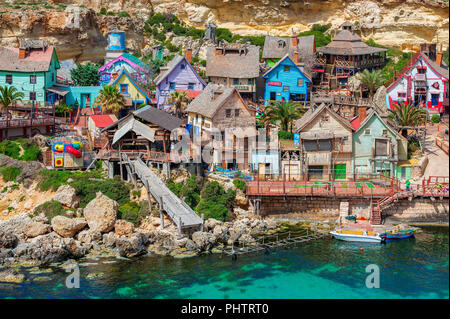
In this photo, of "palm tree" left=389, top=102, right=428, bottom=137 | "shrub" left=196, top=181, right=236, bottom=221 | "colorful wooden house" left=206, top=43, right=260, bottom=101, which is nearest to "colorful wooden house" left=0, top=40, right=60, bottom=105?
"colorful wooden house" left=206, top=43, right=260, bottom=101

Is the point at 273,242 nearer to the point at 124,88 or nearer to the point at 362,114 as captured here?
the point at 362,114

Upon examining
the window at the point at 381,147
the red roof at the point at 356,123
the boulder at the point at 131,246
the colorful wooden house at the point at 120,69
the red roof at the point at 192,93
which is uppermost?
the colorful wooden house at the point at 120,69

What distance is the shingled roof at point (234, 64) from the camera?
3223 inches

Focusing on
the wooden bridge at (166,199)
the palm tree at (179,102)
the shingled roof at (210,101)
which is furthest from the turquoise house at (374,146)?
the palm tree at (179,102)

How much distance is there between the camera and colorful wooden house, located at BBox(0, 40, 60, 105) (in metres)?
79.9

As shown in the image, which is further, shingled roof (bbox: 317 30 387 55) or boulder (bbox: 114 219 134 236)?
shingled roof (bbox: 317 30 387 55)

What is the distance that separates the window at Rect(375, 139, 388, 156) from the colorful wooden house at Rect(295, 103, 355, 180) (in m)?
2.57

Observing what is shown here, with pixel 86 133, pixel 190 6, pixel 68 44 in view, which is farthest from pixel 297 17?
pixel 86 133

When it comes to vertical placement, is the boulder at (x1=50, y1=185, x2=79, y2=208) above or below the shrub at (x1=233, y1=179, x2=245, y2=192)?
below

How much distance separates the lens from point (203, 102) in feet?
238

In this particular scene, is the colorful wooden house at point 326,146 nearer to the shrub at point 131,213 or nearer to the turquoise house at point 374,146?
the turquoise house at point 374,146

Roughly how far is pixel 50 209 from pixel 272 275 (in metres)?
21.2

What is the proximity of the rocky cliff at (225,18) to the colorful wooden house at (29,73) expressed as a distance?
9.96 meters

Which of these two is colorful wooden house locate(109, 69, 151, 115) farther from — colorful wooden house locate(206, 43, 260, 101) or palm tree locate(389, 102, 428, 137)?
palm tree locate(389, 102, 428, 137)
